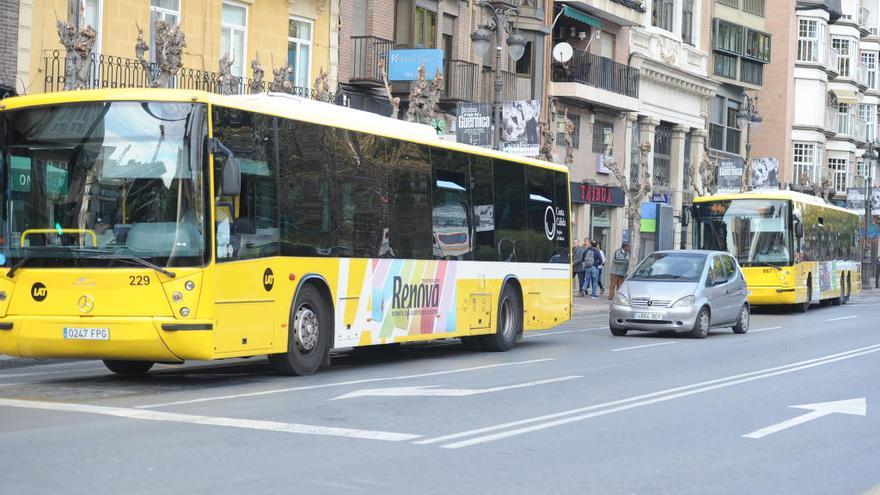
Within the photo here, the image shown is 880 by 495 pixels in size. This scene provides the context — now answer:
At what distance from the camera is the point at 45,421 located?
11094mm

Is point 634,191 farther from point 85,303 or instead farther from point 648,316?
point 85,303

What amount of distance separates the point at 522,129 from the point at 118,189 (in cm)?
1823

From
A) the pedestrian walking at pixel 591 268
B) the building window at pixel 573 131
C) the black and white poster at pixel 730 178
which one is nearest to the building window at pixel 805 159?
the black and white poster at pixel 730 178

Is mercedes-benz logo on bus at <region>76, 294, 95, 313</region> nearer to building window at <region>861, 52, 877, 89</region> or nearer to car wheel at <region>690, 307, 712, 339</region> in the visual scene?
car wheel at <region>690, 307, 712, 339</region>

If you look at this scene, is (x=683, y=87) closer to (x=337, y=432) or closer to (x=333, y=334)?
(x=333, y=334)

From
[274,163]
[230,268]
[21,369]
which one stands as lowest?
[21,369]

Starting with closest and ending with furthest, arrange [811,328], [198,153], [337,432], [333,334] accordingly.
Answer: [337,432]
[198,153]
[333,334]
[811,328]

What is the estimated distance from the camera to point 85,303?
1417 cm

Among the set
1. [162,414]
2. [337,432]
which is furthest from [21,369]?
[337,432]

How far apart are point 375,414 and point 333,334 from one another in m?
4.75

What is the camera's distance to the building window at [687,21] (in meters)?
58.0

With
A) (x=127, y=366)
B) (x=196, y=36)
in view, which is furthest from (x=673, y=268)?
(x=127, y=366)

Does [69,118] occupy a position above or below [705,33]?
below

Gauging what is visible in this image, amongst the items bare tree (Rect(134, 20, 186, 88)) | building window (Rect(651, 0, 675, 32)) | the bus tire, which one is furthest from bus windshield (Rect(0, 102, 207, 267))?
building window (Rect(651, 0, 675, 32))
